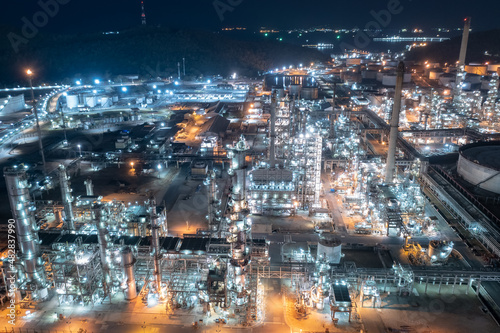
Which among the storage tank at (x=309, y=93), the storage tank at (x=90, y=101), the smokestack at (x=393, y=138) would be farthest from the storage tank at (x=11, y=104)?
the smokestack at (x=393, y=138)

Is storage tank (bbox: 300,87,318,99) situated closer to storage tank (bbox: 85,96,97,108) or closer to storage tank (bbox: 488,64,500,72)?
storage tank (bbox: 488,64,500,72)

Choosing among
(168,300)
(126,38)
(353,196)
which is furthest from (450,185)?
(126,38)

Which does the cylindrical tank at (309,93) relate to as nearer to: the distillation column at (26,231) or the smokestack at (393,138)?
the smokestack at (393,138)

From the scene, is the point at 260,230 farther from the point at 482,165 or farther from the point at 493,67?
the point at 493,67

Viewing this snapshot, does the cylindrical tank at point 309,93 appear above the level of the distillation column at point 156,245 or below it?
above

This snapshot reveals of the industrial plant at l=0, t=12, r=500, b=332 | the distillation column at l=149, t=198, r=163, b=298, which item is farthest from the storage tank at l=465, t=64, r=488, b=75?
the distillation column at l=149, t=198, r=163, b=298

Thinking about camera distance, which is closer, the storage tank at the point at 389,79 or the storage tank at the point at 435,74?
the storage tank at the point at 389,79
